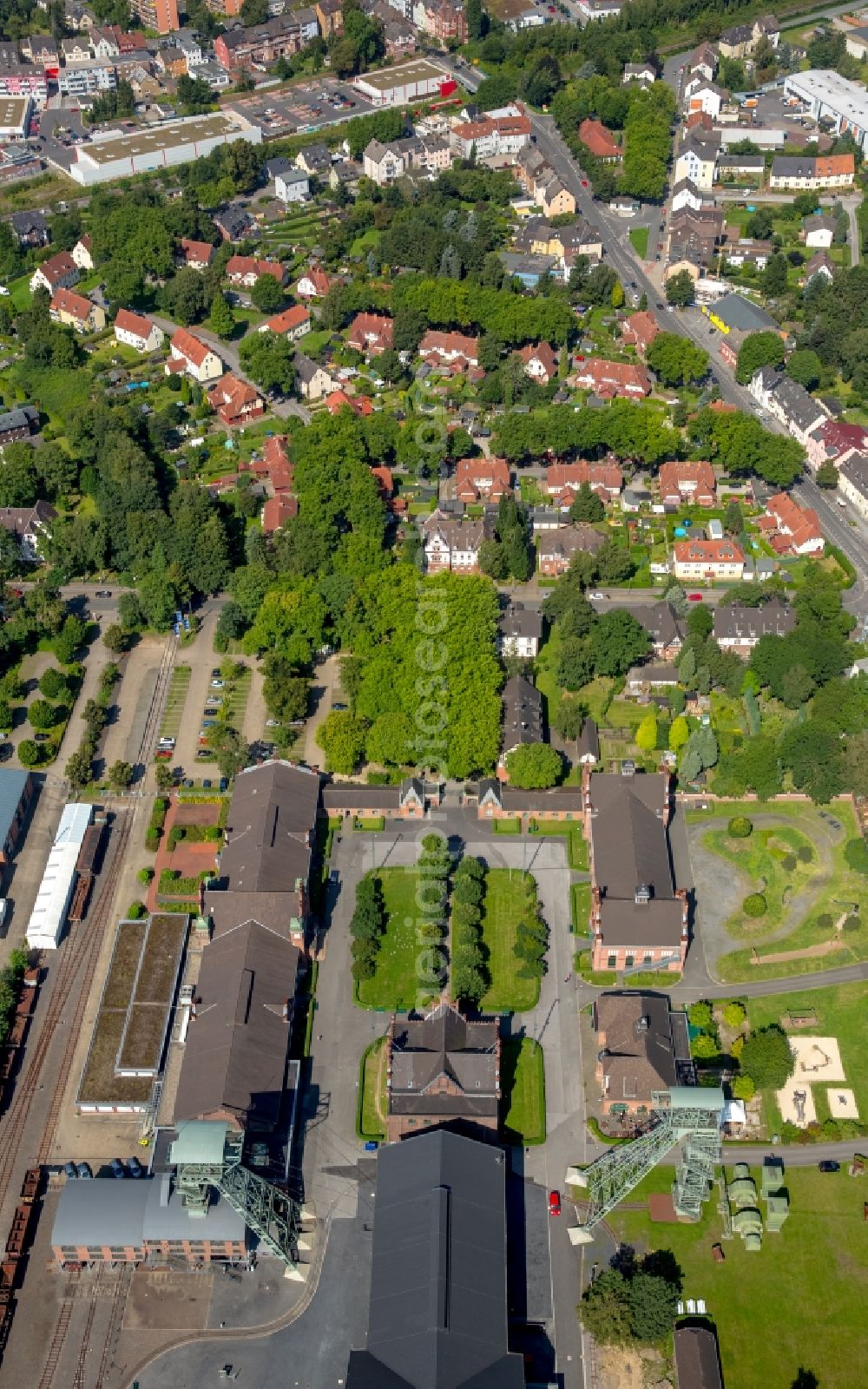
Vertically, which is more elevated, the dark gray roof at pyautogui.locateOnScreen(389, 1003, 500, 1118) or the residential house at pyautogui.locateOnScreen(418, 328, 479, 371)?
the residential house at pyautogui.locateOnScreen(418, 328, 479, 371)

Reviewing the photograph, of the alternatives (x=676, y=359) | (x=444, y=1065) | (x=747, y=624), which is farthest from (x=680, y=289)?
(x=444, y=1065)

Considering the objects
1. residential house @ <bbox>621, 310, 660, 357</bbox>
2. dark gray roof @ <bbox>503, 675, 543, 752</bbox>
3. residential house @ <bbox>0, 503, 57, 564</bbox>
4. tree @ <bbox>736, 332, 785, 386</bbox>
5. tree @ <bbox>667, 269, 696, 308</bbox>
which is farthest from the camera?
tree @ <bbox>667, 269, 696, 308</bbox>

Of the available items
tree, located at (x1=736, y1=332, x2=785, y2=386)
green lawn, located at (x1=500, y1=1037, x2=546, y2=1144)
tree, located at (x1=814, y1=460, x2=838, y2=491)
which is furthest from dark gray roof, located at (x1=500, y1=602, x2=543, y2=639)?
tree, located at (x1=736, y1=332, x2=785, y2=386)

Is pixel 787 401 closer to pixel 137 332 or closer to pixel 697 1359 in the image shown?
pixel 137 332

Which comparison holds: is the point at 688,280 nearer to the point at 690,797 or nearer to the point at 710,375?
the point at 710,375

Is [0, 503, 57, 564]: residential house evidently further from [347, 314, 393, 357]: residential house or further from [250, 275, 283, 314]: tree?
[250, 275, 283, 314]: tree

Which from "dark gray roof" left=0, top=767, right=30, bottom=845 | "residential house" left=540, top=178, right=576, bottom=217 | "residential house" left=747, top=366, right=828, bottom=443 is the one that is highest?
"residential house" left=540, top=178, right=576, bottom=217
